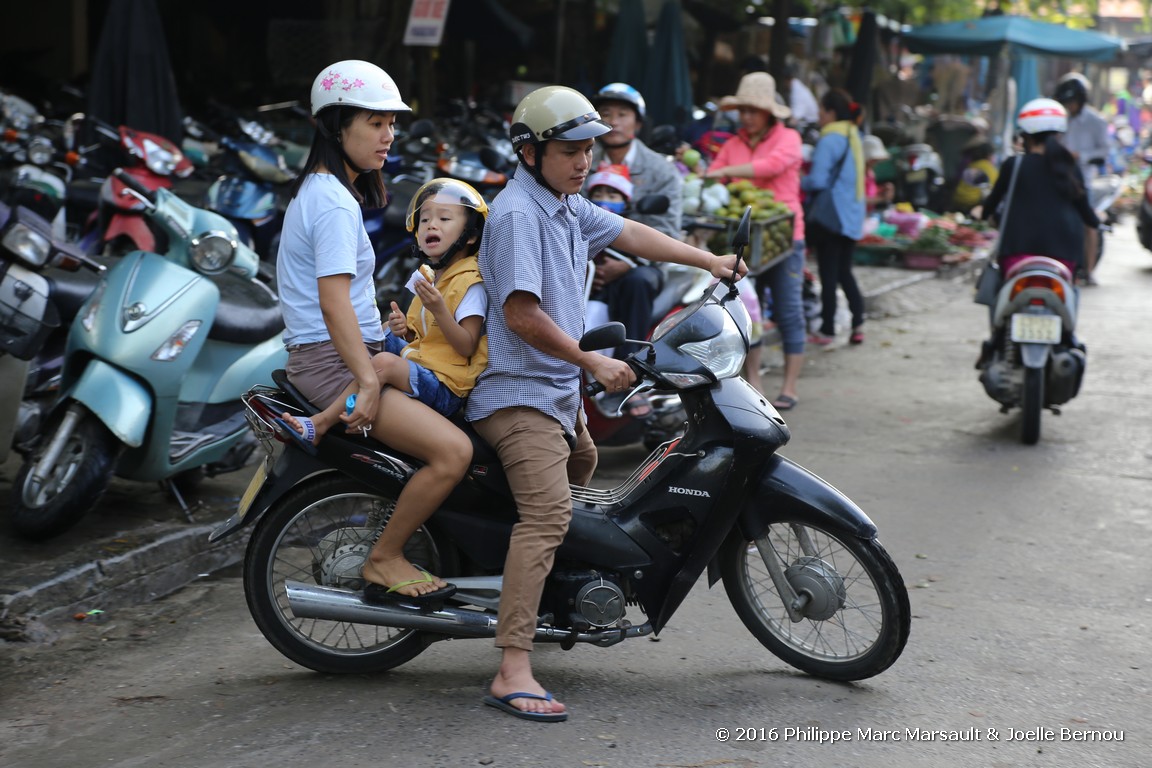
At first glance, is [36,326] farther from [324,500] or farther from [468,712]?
[468,712]

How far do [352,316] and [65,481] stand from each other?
71.1 inches

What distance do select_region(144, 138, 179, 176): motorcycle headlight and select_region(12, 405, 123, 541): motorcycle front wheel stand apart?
10.4 feet

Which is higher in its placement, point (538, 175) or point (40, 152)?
point (538, 175)

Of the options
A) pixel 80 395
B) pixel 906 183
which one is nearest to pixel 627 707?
pixel 80 395

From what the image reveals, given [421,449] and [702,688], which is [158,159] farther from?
[702,688]

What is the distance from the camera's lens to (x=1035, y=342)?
732cm

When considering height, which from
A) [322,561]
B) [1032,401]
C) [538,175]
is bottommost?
[1032,401]

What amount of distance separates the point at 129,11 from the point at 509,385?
22.4ft

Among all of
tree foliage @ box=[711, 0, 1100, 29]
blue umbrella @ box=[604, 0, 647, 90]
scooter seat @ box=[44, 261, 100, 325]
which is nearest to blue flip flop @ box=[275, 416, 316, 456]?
scooter seat @ box=[44, 261, 100, 325]

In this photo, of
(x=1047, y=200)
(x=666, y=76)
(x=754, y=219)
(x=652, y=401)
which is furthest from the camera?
(x=666, y=76)

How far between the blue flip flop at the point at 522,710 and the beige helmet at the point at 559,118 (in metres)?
1.58

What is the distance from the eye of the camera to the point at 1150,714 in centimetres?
384

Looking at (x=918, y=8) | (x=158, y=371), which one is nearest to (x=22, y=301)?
(x=158, y=371)

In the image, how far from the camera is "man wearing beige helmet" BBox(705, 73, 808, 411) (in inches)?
319
